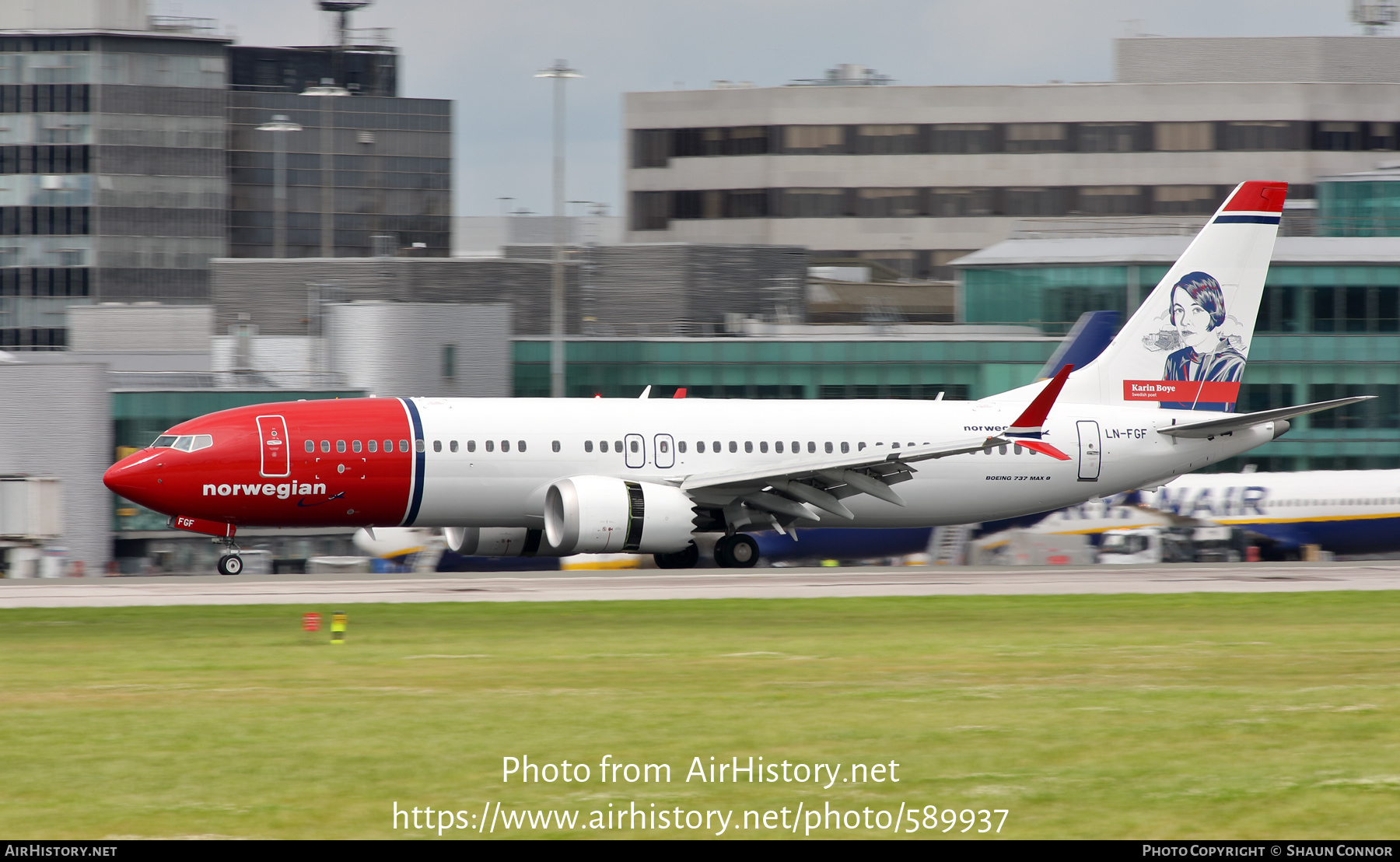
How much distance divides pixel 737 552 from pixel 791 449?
2.81 m

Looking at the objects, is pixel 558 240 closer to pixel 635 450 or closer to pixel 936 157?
pixel 635 450

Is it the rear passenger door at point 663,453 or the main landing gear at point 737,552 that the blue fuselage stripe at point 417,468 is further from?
the main landing gear at point 737,552

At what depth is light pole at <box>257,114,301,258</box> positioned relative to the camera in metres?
148

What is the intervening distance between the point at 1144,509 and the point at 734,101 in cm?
5842

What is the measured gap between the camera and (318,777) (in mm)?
13852

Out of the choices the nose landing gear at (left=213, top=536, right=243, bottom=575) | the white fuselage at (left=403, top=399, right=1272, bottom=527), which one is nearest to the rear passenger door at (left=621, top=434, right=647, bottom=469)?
the white fuselage at (left=403, top=399, right=1272, bottom=527)

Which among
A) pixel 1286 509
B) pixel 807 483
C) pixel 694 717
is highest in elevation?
pixel 807 483

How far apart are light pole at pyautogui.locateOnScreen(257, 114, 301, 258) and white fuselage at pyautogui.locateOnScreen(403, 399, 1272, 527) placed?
115 m

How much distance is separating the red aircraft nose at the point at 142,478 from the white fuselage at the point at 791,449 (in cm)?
569

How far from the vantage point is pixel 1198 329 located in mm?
44000

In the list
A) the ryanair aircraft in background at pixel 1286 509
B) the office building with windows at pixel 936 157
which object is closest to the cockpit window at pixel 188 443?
the ryanair aircraft in background at pixel 1286 509

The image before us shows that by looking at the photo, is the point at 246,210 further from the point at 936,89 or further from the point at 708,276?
the point at 708,276

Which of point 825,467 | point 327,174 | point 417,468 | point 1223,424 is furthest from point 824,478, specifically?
point 327,174

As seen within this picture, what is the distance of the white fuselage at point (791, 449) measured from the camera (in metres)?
38.2
